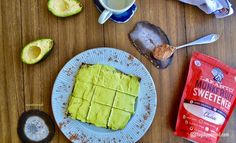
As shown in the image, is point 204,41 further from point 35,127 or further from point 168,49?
point 35,127

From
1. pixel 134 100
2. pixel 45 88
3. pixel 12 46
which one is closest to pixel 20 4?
pixel 12 46

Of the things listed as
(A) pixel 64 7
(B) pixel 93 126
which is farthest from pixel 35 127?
(A) pixel 64 7

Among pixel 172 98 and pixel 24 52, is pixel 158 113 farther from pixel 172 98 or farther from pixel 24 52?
pixel 24 52

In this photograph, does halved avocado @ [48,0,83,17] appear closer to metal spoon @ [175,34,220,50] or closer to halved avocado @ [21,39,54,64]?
halved avocado @ [21,39,54,64]

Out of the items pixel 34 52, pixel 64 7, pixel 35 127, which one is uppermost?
pixel 64 7

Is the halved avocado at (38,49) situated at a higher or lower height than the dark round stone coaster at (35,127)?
higher

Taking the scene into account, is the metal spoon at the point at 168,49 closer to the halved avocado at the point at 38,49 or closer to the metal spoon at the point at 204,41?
the metal spoon at the point at 204,41

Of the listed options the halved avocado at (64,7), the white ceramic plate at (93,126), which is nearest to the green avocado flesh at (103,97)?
the white ceramic plate at (93,126)
